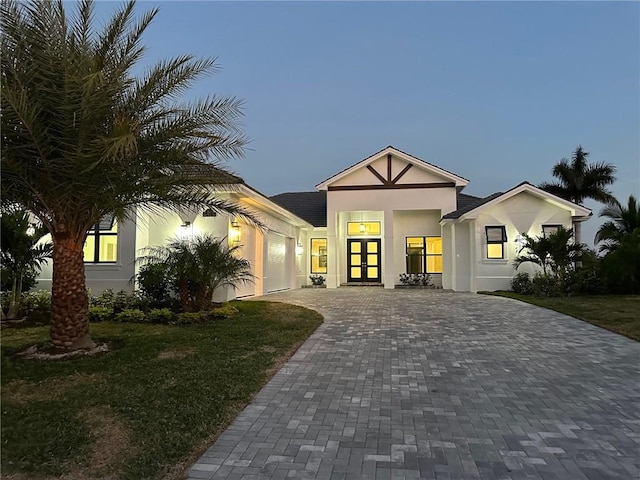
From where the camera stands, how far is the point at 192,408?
426cm

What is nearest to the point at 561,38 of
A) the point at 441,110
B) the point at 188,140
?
the point at 188,140

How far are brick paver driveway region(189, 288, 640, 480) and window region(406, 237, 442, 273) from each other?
13.8 meters

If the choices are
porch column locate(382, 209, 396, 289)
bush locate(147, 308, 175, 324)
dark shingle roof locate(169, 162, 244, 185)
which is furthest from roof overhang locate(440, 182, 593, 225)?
bush locate(147, 308, 175, 324)

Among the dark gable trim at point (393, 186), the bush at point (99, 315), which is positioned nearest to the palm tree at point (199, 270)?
the bush at point (99, 315)

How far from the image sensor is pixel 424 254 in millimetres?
→ 22250

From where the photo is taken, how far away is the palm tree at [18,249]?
899cm

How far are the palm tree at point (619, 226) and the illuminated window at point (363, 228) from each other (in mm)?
10342

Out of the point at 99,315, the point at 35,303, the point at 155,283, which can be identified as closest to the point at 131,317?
the point at 99,315

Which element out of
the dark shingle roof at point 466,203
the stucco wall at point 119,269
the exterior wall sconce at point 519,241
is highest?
the dark shingle roof at point 466,203

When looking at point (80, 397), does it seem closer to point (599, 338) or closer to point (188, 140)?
point (188, 140)

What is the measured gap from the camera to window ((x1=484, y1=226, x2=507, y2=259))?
17.4 m

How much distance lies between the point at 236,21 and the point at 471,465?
1521 cm

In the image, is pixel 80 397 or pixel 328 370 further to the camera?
pixel 328 370

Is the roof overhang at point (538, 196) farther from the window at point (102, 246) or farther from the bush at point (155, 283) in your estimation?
the window at point (102, 246)
